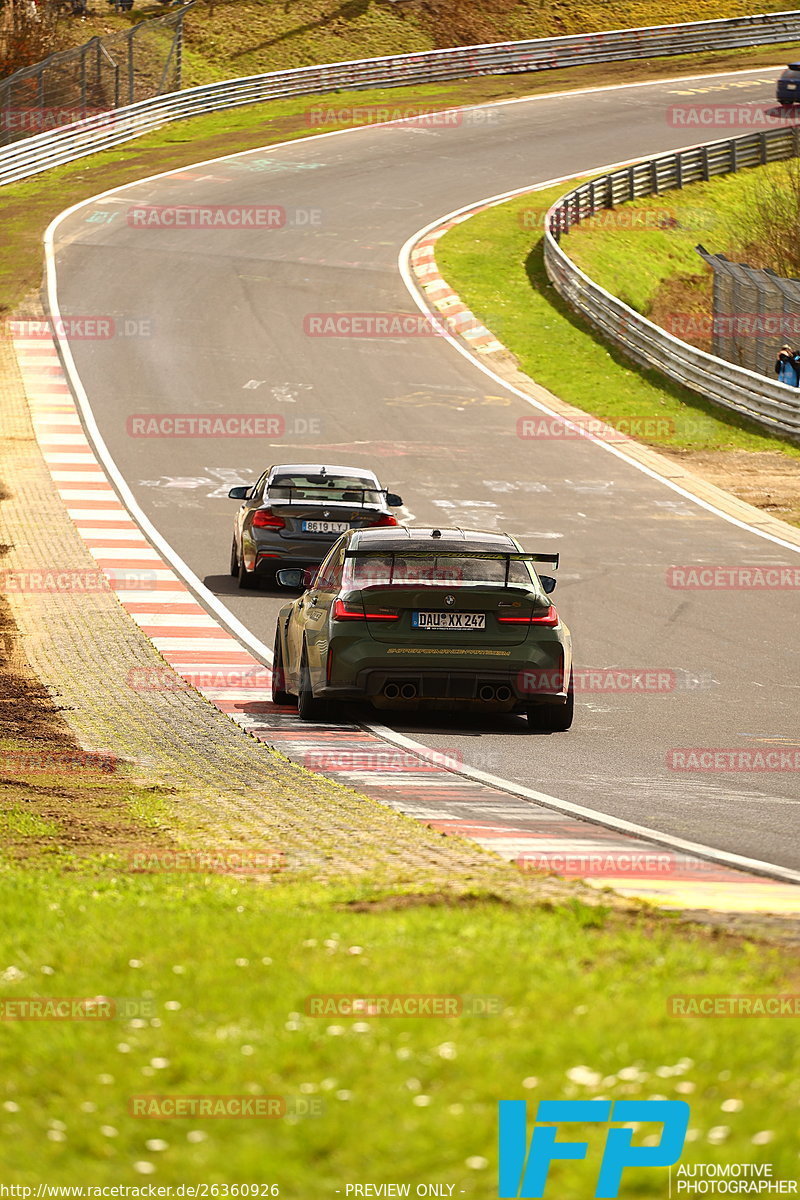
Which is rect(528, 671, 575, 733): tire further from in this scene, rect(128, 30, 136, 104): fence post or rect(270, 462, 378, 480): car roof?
rect(128, 30, 136, 104): fence post

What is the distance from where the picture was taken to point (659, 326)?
4256 centimetres

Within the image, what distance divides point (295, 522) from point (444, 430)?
12.3 metres

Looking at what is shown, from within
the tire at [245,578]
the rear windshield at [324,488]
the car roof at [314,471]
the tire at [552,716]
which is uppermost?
the car roof at [314,471]

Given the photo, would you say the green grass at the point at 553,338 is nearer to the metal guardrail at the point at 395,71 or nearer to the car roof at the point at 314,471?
the car roof at the point at 314,471

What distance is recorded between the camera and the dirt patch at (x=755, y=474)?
27531 mm

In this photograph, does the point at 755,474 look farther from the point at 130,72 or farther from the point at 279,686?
the point at 130,72

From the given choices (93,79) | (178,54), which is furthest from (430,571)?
(178,54)

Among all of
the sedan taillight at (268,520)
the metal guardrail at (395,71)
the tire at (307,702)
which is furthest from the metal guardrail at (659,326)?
the tire at (307,702)

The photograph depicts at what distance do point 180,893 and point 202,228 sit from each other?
42558mm

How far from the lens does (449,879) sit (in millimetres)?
7223

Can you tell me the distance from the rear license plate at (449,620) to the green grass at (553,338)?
2051cm

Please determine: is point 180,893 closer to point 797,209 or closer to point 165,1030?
point 165,1030

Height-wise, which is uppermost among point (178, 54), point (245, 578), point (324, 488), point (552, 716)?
point (178, 54)

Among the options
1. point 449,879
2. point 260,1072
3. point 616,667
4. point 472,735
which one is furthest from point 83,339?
point 260,1072
